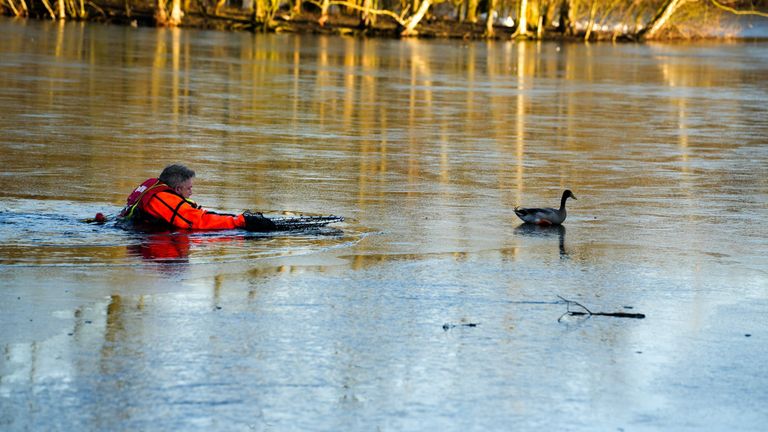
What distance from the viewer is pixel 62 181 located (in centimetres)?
1454

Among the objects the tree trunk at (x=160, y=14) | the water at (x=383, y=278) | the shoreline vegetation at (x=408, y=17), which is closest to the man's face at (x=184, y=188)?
the water at (x=383, y=278)

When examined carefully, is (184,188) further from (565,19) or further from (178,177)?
(565,19)

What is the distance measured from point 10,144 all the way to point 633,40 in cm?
6700

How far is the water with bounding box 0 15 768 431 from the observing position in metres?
6.77

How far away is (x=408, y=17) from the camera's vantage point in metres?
80.5

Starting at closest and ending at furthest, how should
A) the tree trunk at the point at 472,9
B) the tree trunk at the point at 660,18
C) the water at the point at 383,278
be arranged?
the water at the point at 383,278, the tree trunk at the point at 660,18, the tree trunk at the point at 472,9

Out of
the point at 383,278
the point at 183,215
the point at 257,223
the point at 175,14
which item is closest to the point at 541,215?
the point at 257,223

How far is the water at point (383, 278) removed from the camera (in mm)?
6773

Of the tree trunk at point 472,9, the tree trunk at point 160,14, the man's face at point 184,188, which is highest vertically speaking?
the tree trunk at point 472,9

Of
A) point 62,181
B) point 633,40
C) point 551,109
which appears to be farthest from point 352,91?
point 633,40

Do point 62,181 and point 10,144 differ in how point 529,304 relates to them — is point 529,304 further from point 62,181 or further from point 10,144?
point 10,144

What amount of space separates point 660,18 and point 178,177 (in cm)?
7302

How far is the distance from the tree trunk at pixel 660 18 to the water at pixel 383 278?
57.4m

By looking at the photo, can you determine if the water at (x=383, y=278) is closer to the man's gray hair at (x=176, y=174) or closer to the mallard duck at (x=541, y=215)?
the mallard duck at (x=541, y=215)
